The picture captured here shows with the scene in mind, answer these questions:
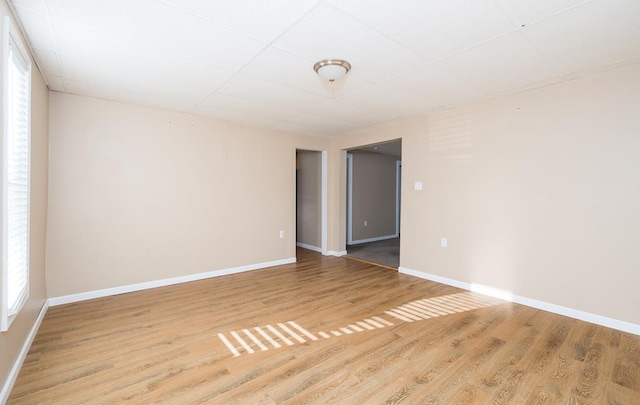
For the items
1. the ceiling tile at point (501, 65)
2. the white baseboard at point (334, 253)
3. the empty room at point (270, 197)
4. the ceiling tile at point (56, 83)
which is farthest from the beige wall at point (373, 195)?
the ceiling tile at point (56, 83)

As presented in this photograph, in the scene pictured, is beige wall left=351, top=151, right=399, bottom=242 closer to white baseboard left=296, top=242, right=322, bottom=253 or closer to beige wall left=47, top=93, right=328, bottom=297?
white baseboard left=296, top=242, right=322, bottom=253

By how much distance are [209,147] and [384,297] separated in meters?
3.11

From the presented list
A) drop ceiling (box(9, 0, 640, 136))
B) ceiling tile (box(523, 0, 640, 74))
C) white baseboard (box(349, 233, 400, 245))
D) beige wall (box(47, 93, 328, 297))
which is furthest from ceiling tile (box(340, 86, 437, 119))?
white baseboard (box(349, 233, 400, 245))

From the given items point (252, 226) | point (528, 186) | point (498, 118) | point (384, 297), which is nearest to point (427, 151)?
point (498, 118)

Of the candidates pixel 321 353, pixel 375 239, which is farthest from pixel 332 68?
pixel 375 239

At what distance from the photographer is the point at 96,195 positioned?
10.8 feet

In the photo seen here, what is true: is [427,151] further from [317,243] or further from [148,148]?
[148,148]

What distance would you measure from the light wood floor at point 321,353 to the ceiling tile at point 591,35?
7.63ft

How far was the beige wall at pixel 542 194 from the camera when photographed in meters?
2.54

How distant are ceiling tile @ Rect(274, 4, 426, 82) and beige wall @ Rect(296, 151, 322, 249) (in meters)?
3.35

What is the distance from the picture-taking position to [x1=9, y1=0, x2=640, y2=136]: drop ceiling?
1.73 metres

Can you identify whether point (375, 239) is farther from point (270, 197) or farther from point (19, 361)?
point (19, 361)

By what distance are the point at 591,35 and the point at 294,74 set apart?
224 centimetres

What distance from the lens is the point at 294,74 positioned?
2.64 metres
